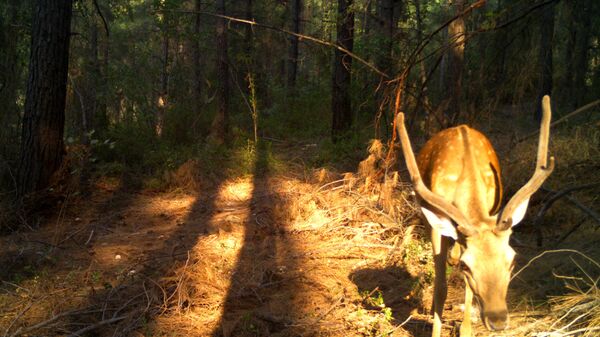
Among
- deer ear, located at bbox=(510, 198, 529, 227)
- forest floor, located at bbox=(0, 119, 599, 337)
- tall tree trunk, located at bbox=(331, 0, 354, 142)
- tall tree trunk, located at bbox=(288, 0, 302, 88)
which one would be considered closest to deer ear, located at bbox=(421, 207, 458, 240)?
deer ear, located at bbox=(510, 198, 529, 227)

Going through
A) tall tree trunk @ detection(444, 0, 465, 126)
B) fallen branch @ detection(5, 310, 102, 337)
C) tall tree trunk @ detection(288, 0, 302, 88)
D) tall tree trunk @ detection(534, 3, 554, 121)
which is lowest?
fallen branch @ detection(5, 310, 102, 337)

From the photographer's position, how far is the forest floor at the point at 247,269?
5113 mm

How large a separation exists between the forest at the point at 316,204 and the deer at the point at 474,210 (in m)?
0.02

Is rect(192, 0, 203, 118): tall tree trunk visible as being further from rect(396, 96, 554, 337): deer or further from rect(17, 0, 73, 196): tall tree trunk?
rect(396, 96, 554, 337): deer

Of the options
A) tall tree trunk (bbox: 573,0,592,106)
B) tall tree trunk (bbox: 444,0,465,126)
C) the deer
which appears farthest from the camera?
Result: tall tree trunk (bbox: 573,0,592,106)

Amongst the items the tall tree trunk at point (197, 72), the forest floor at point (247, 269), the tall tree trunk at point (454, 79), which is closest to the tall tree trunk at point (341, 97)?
the forest floor at point (247, 269)

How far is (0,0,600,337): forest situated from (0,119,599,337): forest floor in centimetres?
3

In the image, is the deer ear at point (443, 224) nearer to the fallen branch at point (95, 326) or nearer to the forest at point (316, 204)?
the forest at point (316, 204)

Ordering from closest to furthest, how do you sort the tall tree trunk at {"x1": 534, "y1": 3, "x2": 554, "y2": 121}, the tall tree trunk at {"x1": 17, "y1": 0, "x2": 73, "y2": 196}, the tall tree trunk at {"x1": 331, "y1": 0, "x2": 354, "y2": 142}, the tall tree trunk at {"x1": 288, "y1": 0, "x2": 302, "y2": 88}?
the tall tree trunk at {"x1": 17, "y1": 0, "x2": 73, "y2": 196} → the tall tree trunk at {"x1": 534, "y1": 3, "x2": 554, "y2": 121} → the tall tree trunk at {"x1": 331, "y1": 0, "x2": 354, "y2": 142} → the tall tree trunk at {"x1": 288, "y1": 0, "x2": 302, "y2": 88}

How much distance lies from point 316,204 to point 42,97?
5021 mm

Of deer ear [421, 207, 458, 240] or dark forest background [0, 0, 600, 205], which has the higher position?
dark forest background [0, 0, 600, 205]

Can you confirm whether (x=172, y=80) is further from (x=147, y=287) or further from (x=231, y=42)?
(x=147, y=287)

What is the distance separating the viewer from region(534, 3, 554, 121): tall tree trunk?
9616mm

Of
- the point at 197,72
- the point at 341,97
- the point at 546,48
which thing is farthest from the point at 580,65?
the point at 197,72
